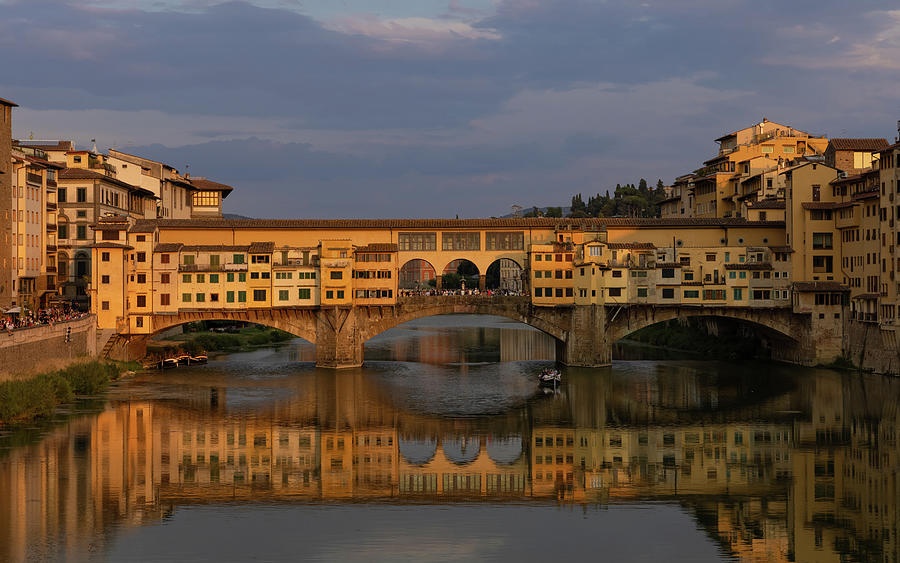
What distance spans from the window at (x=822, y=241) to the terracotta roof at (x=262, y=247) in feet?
112

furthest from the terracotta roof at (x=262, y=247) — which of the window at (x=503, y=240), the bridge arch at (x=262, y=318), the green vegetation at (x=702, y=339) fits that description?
the green vegetation at (x=702, y=339)

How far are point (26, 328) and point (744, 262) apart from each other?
4209cm

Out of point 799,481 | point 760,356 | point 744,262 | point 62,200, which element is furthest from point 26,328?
point 760,356

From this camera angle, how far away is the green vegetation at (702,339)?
6850cm

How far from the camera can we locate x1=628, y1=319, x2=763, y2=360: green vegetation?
68500 millimetres

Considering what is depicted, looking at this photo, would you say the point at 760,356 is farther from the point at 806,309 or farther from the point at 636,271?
the point at 636,271

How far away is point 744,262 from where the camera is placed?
61688mm

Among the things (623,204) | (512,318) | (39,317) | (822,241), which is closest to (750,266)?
(822,241)

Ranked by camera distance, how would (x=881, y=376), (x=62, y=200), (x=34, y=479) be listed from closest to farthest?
1. (x=34, y=479)
2. (x=881, y=376)
3. (x=62, y=200)

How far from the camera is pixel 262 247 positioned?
6075 centimetres

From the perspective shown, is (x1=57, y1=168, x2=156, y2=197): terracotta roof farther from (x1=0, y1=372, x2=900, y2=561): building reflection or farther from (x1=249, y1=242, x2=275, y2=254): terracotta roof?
(x1=0, y1=372, x2=900, y2=561): building reflection

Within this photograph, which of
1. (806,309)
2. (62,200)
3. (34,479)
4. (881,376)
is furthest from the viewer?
(62,200)

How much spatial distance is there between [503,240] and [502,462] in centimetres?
2992

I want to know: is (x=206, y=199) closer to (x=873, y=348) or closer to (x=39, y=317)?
(x=39, y=317)
